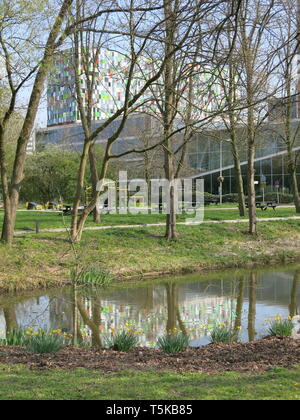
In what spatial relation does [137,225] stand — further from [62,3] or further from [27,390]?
[27,390]

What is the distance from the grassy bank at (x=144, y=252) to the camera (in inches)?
714

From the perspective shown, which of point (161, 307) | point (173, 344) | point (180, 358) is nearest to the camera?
point (180, 358)

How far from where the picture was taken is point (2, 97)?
56.4 feet

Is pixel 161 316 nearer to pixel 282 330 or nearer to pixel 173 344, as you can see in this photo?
pixel 282 330

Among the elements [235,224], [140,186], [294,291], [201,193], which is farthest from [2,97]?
[201,193]

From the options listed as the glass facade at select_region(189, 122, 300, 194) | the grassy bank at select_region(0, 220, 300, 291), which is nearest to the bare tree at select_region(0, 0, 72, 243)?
the grassy bank at select_region(0, 220, 300, 291)

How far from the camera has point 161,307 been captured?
14773mm

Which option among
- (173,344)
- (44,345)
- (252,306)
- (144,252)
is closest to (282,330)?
(173,344)

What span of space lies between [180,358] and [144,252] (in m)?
13.8

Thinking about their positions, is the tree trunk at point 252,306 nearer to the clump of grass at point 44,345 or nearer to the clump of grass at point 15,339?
the clump of grass at point 44,345

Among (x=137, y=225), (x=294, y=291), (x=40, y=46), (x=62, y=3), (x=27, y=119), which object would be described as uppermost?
(x=62, y=3)

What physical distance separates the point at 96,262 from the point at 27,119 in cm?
531

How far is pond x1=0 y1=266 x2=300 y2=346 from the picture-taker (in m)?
11.8
